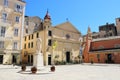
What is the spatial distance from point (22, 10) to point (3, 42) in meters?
9.45

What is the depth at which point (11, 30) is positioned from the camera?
35.4 m

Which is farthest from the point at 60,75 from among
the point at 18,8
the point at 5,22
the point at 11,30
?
the point at 18,8

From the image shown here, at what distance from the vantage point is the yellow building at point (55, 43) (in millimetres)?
39875

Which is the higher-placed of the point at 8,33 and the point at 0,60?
the point at 8,33

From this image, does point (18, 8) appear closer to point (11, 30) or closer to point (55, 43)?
point (11, 30)

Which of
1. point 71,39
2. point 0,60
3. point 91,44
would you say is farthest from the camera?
point 91,44

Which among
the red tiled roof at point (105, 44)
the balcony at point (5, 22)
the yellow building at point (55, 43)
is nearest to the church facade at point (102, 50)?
the red tiled roof at point (105, 44)

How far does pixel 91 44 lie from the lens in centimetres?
4984

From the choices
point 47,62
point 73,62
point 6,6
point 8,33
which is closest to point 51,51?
point 47,62

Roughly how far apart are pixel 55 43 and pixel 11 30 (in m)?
11.8

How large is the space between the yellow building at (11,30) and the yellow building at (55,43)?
17.5ft

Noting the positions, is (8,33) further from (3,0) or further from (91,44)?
(91,44)

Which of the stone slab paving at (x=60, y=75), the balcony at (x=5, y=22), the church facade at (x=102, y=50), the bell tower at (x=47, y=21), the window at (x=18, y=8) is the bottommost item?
the stone slab paving at (x=60, y=75)

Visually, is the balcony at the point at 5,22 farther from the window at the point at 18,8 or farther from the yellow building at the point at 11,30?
the window at the point at 18,8
